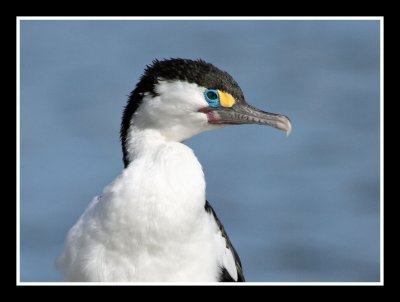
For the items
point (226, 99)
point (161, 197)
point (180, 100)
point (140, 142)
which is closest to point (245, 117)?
point (226, 99)

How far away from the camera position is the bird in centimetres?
561

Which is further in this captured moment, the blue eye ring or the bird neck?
the blue eye ring

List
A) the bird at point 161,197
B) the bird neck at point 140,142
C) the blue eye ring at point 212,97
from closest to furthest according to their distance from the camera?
the bird at point 161,197 → the bird neck at point 140,142 → the blue eye ring at point 212,97

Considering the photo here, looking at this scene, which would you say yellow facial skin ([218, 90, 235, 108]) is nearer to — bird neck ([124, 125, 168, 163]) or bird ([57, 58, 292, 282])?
bird ([57, 58, 292, 282])

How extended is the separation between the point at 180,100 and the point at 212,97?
9.4 inches

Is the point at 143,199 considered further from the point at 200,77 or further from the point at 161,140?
the point at 200,77

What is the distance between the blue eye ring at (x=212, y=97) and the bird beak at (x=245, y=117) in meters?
0.04

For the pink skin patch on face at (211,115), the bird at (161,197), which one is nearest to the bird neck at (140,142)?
the bird at (161,197)

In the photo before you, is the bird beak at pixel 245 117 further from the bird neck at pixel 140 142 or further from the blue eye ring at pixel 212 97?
the bird neck at pixel 140 142

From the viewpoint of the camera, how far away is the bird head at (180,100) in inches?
231

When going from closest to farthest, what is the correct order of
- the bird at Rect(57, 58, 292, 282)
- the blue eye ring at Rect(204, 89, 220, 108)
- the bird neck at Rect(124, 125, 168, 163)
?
1. the bird at Rect(57, 58, 292, 282)
2. the bird neck at Rect(124, 125, 168, 163)
3. the blue eye ring at Rect(204, 89, 220, 108)

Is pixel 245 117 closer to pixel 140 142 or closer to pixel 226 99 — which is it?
pixel 226 99

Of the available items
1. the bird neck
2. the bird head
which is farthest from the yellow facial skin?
the bird neck

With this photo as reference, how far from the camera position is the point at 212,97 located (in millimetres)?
6027
